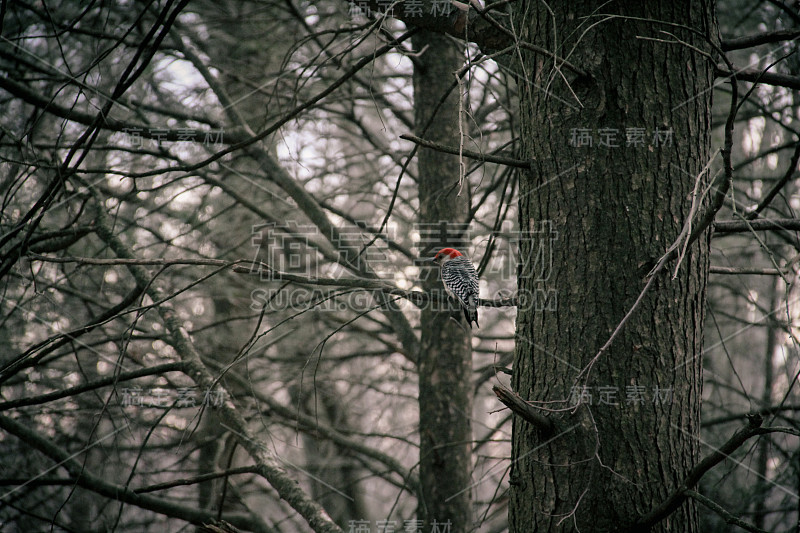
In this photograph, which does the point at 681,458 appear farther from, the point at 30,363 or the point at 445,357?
the point at 30,363

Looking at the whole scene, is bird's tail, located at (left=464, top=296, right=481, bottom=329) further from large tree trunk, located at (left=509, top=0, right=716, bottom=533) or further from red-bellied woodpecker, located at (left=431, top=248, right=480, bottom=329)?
large tree trunk, located at (left=509, top=0, right=716, bottom=533)

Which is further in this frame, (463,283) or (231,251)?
(231,251)

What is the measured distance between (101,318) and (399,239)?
294 centimetres

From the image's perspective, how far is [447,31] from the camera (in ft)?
7.57

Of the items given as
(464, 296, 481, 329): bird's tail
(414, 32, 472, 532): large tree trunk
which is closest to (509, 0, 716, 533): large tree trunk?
(464, 296, 481, 329): bird's tail

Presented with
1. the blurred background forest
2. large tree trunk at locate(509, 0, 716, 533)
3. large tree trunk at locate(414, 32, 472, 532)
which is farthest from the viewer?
large tree trunk at locate(414, 32, 472, 532)

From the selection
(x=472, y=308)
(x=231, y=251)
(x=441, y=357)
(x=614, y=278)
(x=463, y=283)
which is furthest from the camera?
(x=231, y=251)

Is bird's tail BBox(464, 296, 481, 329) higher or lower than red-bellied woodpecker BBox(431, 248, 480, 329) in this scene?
lower

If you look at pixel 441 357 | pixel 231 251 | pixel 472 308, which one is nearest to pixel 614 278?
pixel 472 308

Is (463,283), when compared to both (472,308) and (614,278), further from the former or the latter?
(614,278)

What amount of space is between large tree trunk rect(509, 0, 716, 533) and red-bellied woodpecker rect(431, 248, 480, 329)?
2.75 feet

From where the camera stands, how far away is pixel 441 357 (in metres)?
3.87

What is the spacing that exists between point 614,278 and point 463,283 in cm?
120

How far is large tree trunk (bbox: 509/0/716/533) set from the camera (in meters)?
1.89
